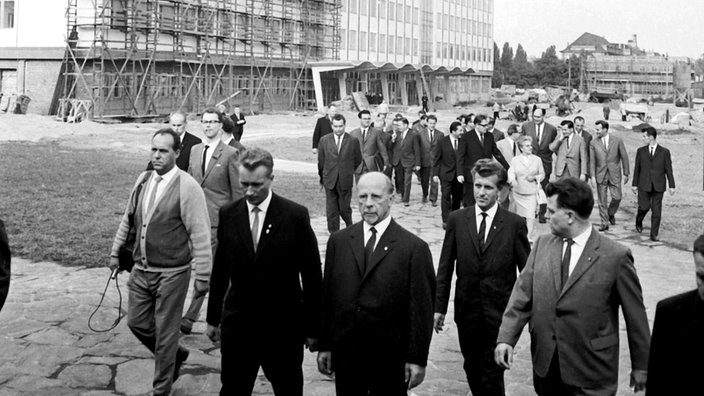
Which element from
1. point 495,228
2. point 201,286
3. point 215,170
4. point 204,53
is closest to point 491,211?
point 495,228

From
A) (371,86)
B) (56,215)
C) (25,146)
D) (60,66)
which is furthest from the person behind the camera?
(371,86)

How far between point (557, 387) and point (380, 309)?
3.59 ft

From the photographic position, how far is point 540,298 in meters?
4.48

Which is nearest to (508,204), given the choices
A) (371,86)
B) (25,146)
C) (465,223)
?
(465,223)

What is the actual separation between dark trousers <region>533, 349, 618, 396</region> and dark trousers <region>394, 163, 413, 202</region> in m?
12.6

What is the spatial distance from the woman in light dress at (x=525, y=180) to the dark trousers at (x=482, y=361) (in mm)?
6008

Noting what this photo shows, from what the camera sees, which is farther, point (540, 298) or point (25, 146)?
point (25, 146)

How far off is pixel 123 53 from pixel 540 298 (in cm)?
3872

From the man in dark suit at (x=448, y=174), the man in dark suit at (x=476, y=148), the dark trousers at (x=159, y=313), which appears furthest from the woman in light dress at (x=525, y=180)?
the dark trousers at (x=159, y=313)

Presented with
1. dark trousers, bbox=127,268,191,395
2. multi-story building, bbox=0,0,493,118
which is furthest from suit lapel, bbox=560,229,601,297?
multi-story building, bbox=0,0,493,118

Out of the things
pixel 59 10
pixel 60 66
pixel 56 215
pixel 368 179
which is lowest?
pixel 56 215

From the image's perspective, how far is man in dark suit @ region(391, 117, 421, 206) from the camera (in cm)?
1714

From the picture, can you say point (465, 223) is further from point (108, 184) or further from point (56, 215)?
point (108, 184)

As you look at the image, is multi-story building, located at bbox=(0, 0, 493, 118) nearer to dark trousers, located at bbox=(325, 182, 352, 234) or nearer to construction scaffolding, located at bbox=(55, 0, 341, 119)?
construction scaffolding, located at bbox=(55, 0, 341, 119)
